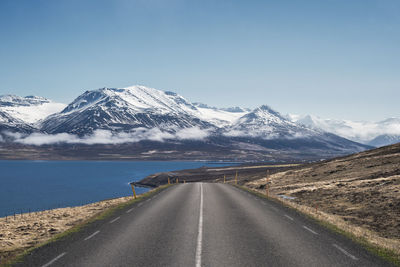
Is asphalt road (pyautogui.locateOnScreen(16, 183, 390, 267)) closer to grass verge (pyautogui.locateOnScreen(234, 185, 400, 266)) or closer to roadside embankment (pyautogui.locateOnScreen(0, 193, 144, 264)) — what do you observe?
grass verge (pyautogui.locateOnScreen(234, 185, 400, 266))

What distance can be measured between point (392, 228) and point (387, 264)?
8.32 metres

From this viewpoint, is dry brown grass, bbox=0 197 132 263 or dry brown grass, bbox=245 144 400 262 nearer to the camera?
dry brown grass, bbox=0 197 132 263

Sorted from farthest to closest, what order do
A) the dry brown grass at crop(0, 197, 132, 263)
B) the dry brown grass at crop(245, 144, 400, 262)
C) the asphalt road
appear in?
the dry brown grass at crop(245, 144, 400, 262) < the dry brown grass at crop(0, 197, 132, 263) < the asphalt road

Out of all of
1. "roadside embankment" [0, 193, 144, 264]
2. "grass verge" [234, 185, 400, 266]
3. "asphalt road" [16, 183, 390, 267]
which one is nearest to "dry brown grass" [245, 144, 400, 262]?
"grass verge" [234, 185, 400, 266]

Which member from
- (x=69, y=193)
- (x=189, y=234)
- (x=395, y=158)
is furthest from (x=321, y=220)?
(x=69, y=193)

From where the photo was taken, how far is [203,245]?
1214 cm

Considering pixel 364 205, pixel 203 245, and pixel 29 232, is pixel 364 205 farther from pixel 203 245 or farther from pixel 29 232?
pixel 29 232

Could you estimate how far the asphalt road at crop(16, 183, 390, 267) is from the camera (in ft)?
33.8

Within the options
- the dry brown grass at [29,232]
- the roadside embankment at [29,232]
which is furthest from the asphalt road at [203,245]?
the dry brown grass at [29,232]

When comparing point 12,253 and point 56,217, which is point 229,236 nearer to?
point 12,253

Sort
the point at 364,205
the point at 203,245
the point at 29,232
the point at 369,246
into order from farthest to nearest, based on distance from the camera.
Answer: the point at 364,205
the point at 29,232
the point at 369,246
the point at 203,245

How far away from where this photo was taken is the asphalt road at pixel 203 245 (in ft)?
33.8

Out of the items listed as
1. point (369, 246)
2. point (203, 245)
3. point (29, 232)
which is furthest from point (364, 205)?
point (29, 232)

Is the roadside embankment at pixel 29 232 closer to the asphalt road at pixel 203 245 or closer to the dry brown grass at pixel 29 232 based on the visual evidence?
the dry brown grass at pixel 29 232
